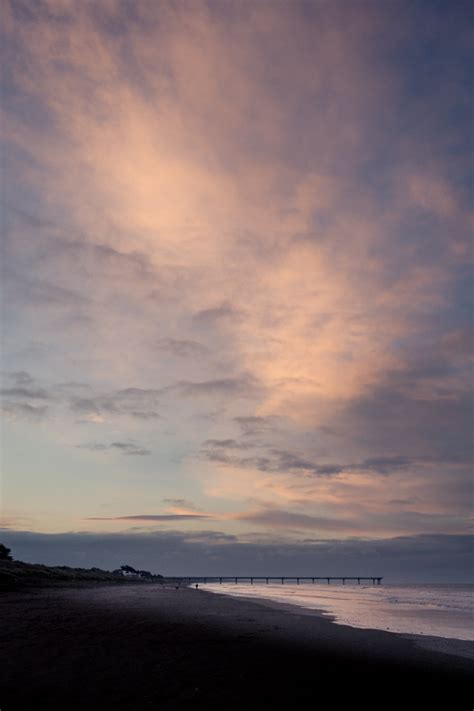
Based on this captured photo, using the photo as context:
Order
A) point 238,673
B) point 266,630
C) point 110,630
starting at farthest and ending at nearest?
1. point 266,630
2. point 110,630
3. point 238,673

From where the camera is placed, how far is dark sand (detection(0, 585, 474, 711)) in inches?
426

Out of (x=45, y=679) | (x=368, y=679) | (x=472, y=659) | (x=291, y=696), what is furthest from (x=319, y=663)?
(x=45, y=679)

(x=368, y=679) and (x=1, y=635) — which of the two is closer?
(x=368, y=679)

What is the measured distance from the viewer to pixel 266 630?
22.9 meters

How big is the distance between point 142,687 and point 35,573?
74925mm

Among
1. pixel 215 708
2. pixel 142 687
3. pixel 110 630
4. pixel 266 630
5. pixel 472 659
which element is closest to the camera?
pixel 215 708

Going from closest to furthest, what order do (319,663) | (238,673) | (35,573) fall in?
(238,673)
(319,663)
(35,573)

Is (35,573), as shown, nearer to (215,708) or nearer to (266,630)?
(266,630)

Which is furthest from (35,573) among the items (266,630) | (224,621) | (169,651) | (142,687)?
(142,687)

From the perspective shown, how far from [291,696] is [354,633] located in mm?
13562

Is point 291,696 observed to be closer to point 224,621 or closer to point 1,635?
point 1,635

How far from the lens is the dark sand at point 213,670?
10.8m

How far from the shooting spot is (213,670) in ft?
44.3

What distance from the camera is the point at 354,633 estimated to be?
23328 millimetres
